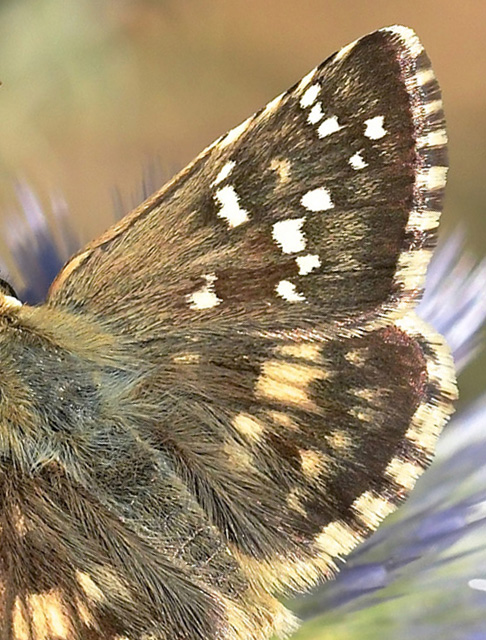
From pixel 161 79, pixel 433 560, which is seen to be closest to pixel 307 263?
pixel 433 560

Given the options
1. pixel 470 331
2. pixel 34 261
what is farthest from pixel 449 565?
pixel 34 261

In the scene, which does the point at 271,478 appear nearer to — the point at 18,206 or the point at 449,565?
the point at 449,565

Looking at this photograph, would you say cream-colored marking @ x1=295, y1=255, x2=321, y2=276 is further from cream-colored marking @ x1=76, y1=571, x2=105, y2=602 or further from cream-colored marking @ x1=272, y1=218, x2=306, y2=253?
cream-colored marking @ x1=76, y1=571, x2=105, y2=602

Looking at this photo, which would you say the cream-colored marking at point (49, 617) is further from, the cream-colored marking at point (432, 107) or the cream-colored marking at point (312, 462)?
the cream-colored marking at point (432, 107)

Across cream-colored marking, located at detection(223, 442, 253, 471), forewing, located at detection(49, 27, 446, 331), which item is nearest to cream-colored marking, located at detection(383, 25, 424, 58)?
forewing, located at detection(49, 27, 446, 331)

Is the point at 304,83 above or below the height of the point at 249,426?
above

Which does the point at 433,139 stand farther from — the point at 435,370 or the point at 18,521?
the point at 18,521
